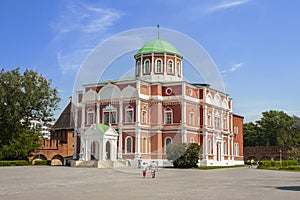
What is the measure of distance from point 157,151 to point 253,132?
161 ft

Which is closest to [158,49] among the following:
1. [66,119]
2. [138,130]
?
[138,130]

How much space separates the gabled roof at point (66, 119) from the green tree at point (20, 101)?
32.2 ft

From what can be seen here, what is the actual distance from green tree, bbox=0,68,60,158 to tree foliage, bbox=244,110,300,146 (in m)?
54.4

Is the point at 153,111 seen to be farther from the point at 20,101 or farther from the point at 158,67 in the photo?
the point at 20,101

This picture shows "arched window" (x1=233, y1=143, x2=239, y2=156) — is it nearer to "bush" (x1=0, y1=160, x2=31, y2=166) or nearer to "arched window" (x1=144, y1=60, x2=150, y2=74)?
"arched window" (x1=144, y1=60, x2=150, y2=74)

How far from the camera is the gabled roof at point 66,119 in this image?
62141mm

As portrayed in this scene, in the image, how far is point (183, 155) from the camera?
144 feet

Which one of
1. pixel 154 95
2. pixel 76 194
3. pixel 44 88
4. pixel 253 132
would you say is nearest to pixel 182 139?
pixel 154 95

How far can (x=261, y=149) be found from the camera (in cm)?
8112

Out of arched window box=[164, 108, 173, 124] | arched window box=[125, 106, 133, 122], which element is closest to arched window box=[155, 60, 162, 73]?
arched window box=[164, 108, 173, 124]

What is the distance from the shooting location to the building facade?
49.0m

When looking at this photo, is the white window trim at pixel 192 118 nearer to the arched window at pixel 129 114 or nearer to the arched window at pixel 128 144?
the arched window at pixel 129 114

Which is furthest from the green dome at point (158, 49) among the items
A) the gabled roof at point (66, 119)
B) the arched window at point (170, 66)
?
the gabled roof at point (66, 119)

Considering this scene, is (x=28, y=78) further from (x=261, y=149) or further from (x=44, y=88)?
(x=261, y=149)
